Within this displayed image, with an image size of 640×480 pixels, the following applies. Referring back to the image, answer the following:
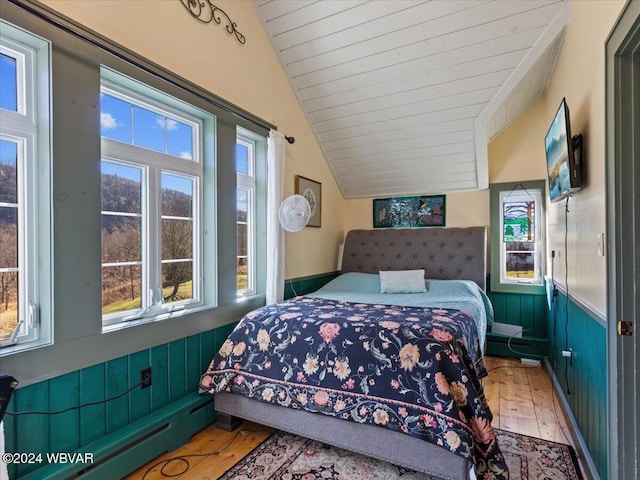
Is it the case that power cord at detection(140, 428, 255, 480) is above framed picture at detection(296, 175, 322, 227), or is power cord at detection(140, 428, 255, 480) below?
below

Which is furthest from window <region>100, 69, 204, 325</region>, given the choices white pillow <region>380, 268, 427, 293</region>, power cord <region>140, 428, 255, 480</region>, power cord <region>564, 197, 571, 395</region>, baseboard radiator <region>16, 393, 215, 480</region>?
power cord <region>564, 197, 571, 395</region>

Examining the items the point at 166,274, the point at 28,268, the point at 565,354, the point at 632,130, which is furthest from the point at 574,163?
the point at 28,268

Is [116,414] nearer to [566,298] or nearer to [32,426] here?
[32,426]

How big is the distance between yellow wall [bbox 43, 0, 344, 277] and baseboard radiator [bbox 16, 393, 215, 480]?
1.39 metres

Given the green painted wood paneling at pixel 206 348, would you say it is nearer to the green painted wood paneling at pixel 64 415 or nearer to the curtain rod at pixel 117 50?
the green painted wood paneling at pixel 64 415

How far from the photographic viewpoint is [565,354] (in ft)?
7.36

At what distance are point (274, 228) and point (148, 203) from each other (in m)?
0.98

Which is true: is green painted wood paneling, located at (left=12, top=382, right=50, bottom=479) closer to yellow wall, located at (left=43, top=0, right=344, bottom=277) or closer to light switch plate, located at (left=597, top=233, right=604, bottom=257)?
yellow wall, located at (left=43, top=0, right=344, bottom=277)

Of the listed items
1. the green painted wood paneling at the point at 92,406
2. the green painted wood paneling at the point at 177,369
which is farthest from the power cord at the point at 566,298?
the green painted wood paneling at the point at 92,406

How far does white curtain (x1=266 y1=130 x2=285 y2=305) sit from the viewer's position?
2.70 metres

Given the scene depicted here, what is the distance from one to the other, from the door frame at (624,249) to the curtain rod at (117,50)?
6.87 feet

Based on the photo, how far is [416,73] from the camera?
278 cm

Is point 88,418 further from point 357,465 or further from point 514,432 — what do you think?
point 514,432

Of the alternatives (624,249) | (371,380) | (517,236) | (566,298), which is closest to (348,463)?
(371,380)
